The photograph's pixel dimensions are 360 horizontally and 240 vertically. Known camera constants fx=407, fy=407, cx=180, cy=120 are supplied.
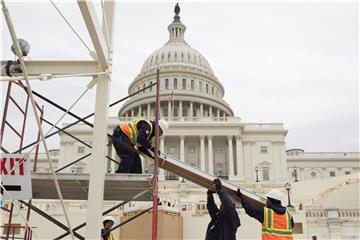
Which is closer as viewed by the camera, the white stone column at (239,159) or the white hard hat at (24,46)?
the white hard hat at (24,46)

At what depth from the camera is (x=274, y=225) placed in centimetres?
632

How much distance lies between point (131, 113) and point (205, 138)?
19.8 m

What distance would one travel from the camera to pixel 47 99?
776 cm

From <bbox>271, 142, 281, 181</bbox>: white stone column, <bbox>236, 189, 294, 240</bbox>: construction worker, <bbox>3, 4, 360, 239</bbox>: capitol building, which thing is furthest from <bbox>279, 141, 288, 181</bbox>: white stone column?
<bbox>236, 189, 294, 240</bbox>: construction worker

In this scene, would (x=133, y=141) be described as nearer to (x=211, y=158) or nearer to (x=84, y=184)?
(x=84, y=184)

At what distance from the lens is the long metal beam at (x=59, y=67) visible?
5684 mm

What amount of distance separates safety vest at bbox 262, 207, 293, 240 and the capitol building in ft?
17.6

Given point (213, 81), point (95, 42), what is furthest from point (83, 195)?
point (213, 81)

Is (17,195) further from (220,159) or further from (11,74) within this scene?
(220,159)

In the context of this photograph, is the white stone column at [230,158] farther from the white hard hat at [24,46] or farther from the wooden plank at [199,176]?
the white hard hat at [24,46]

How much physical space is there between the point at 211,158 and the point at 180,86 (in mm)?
23374

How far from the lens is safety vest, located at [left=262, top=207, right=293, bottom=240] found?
20.6 ft

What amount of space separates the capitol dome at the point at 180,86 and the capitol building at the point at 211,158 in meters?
0.19

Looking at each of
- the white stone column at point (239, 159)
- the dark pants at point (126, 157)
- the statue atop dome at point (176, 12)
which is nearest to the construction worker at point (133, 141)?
the dark pants at point (126, 157)
